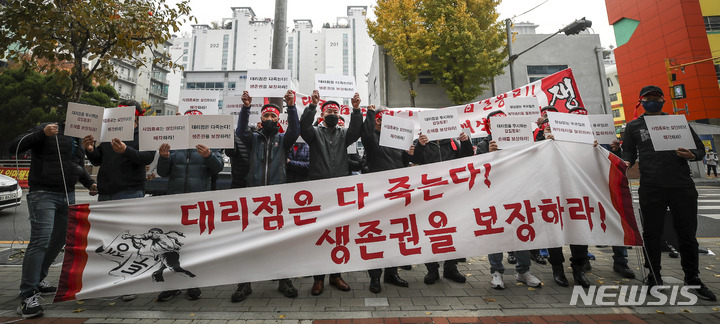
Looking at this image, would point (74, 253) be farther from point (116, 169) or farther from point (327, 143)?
point (327, 143)

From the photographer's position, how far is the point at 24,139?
121 inches

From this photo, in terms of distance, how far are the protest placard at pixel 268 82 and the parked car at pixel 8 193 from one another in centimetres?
772

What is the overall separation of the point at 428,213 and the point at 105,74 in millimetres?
4849

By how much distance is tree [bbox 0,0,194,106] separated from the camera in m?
3.66

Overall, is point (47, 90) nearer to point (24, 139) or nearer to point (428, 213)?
point (24, 139)

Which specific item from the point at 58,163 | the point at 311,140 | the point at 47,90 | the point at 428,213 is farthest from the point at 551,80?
the point at 47,90

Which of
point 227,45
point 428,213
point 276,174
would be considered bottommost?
point 428,213

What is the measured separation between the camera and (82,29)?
3965mm

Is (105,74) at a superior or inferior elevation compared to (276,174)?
superior

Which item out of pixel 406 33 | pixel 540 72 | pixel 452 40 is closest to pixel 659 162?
pixel 452 40

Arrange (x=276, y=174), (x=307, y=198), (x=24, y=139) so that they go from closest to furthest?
(x=24, y=139), (x=307, y=198), (x=276, y=174)

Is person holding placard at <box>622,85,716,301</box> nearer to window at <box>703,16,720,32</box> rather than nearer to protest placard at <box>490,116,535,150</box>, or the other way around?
protest placard at <box>490,116,535,150</box>

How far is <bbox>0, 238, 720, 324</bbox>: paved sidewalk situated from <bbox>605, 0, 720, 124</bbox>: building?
27.6 metres

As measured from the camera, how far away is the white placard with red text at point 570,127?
11.7ft
